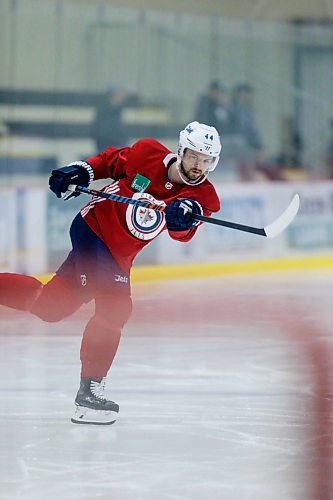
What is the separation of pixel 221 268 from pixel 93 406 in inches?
154

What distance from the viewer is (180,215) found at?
3.12m

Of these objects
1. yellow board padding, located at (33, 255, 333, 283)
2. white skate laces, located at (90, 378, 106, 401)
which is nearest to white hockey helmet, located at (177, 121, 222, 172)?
white skate laces, located at (90, 378, 106, 401)

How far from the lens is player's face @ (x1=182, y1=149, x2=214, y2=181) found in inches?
126

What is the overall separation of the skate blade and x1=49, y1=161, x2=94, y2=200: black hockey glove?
627 mm

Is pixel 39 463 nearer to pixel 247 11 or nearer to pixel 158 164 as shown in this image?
pixel 158 164

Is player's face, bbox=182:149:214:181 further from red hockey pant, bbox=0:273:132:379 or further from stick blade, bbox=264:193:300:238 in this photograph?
red hockey pant, bbox=0:273:132:379

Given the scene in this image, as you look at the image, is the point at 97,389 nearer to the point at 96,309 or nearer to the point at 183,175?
the point at 96,309

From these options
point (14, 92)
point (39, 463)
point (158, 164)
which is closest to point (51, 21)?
point (14, 92)

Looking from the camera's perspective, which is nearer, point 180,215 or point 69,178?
point 180,215

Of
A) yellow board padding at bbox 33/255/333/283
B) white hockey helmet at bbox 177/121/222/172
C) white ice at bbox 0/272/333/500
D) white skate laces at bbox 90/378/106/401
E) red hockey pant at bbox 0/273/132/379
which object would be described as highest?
white hockey helmet at bbox 177/121/222/172

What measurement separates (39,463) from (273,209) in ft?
16.8

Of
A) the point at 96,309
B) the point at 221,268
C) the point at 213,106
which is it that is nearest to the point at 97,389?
the point at 96,309

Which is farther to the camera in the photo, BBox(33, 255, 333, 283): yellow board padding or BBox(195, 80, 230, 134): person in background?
BBox(195, 80, 230, 134): person in background

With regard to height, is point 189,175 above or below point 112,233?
above
